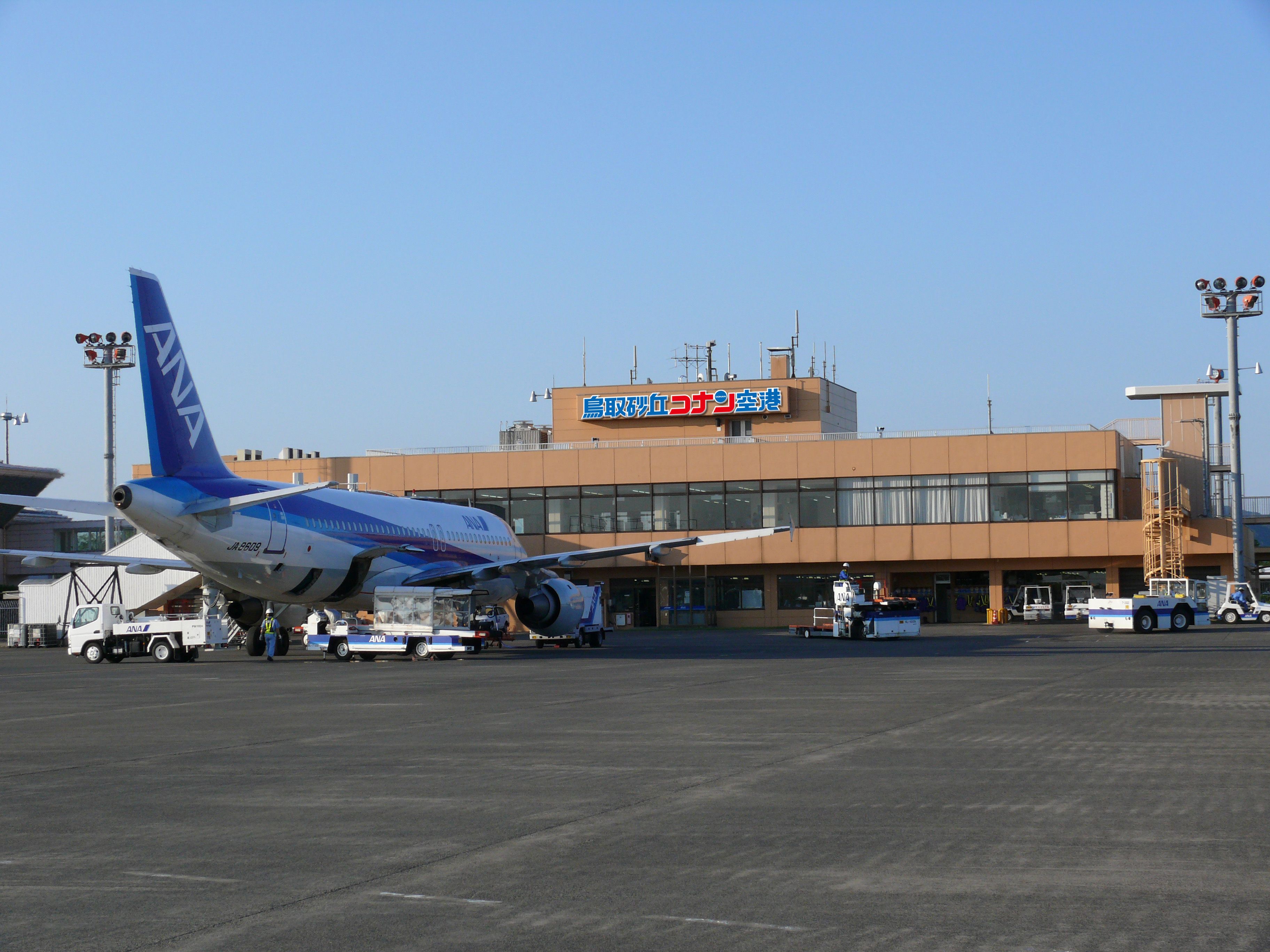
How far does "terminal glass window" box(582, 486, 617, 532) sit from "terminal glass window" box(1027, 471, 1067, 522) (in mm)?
21332

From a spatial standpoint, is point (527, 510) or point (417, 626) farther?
point (527, 510)

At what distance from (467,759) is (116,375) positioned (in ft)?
210

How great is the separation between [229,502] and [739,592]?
44.0 m

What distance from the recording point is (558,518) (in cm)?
7456

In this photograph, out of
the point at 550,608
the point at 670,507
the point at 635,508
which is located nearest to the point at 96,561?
the point at 550,608

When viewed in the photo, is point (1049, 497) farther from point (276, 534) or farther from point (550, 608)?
point (276, 534)

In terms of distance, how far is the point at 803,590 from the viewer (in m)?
72.5

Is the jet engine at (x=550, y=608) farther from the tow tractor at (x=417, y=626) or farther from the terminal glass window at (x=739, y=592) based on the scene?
the terminal glass window at (x=739, y=592)

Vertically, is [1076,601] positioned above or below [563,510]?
below

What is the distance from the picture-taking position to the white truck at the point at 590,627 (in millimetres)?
46281

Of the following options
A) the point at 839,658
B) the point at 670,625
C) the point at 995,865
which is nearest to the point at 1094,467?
the point at 670,625

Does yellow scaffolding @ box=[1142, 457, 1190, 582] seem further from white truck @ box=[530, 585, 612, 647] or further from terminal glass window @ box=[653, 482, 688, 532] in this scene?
white truck @ box=[530, 585, 612, 647]

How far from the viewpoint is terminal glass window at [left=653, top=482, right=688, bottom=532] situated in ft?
241

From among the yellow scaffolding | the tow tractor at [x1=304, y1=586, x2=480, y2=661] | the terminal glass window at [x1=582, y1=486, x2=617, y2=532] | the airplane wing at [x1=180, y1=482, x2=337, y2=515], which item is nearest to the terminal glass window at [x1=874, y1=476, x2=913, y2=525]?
the yellow scaffolding
